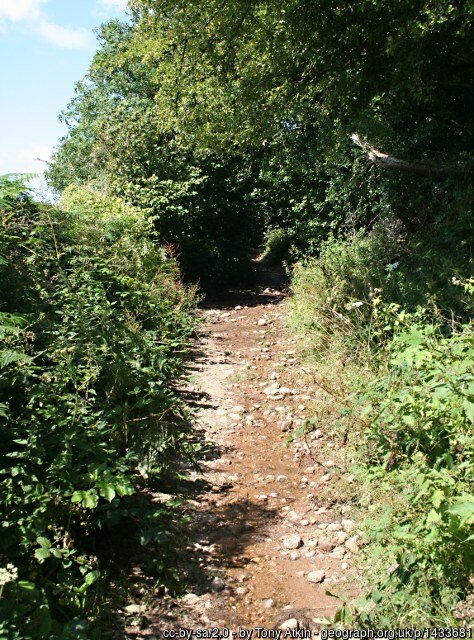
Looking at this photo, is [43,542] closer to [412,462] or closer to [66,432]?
[66,432]

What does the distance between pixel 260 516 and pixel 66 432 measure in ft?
5.67

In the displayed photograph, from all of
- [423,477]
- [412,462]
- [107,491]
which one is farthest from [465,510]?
[107,491]

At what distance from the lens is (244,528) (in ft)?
13.2

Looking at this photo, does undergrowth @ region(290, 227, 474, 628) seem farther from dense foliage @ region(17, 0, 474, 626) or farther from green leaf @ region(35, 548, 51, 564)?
green leaf @ region(35, 548, 51, 564)

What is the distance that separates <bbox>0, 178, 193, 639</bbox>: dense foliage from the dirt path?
39cm

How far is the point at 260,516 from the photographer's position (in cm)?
417

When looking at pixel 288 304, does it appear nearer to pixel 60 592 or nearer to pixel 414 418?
pixel 414 418

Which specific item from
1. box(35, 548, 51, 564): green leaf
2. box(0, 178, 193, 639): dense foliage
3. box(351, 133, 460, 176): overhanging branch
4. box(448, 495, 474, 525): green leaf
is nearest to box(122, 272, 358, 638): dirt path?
box(0, 178, 193, 639): dense foliage

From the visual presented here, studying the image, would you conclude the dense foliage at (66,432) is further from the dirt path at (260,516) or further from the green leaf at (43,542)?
the dirt path at (260,516)

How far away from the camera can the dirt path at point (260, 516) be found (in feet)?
10.5

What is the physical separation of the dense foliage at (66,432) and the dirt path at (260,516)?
389 millimetres

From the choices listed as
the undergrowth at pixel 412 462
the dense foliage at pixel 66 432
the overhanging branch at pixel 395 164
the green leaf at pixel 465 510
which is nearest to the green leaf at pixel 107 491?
the dense foliage at pixel 66 432

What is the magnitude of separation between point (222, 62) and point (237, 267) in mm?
5251

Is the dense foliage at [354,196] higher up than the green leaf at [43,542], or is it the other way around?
the dense foliage at [354,196]
